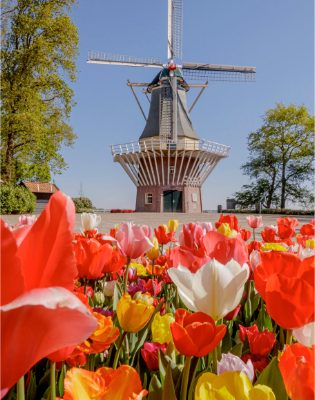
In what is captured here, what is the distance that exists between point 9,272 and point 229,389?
39cm

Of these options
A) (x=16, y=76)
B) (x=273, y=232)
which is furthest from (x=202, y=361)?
(x=16, y=76)

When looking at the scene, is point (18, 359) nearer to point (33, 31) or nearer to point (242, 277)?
point (242, 277)

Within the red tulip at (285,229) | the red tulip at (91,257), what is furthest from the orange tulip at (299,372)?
the red tulip at (285,229)

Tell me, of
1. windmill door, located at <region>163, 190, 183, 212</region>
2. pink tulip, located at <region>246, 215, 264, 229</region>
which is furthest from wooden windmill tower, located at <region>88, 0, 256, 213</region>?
pink tulip, located at <region>246, 215, 264, 229</region>

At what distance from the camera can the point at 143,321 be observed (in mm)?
956

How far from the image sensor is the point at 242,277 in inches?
30.8

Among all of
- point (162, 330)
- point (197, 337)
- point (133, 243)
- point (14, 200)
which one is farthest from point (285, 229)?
point (14, 200)

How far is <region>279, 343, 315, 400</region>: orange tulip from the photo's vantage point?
1.64 ft

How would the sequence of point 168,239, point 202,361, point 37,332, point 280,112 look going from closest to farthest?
point 37,332 < point 202,361 < point 168,239 < point 280,112

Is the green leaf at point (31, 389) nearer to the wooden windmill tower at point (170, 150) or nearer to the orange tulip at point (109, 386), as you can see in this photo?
the orange tulip at point (109, 386)

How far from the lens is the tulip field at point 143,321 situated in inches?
12.0

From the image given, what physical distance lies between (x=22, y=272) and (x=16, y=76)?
20.4 meters

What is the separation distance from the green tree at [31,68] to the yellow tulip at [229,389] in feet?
60.2

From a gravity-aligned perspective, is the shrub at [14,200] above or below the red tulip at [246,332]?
above
